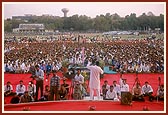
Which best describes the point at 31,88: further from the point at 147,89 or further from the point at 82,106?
the point at 147,89

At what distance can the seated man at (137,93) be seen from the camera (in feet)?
25.5

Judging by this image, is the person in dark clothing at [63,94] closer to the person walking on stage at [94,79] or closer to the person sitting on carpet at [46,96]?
the person sitting on carpet at [46,96]

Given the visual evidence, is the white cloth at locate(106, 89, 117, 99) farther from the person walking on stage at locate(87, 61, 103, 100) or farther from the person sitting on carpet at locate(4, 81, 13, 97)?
the person sitting on carpet at locate(4, 81, 13, 97)

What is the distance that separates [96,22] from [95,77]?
952 mm

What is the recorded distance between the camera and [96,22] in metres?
7.86

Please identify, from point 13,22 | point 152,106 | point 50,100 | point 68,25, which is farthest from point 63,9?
point 152,106

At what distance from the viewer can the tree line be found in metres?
7.80

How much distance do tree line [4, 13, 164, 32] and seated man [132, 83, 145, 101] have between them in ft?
3.33

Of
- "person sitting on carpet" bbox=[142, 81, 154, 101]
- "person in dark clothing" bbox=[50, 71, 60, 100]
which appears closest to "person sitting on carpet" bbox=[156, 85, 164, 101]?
"person sitting on carpet" bbox=[142, 81, 154, 101]

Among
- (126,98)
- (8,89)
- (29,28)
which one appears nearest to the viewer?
(126,98)

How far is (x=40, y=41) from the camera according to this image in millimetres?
7926

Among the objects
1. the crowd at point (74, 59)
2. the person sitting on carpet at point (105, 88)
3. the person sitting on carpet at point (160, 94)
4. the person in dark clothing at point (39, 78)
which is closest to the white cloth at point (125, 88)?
the crowd at point (74, 59)

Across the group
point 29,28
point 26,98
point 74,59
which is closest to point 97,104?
point 74,59

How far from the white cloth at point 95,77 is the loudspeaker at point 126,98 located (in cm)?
46
